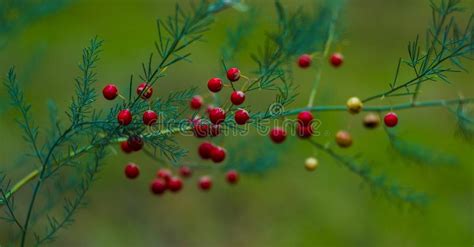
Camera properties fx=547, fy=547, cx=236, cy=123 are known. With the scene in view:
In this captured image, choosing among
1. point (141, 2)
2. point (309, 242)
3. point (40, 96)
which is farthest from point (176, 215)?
point (141, 2)

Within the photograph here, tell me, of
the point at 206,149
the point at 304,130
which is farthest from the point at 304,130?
the point at 206,149

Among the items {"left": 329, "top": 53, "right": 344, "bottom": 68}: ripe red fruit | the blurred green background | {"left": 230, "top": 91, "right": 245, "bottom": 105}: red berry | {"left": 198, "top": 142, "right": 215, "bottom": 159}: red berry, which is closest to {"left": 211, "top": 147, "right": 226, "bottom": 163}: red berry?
{"left": 198, "top": 142, "right": 215, "bottom": 159}: red berry

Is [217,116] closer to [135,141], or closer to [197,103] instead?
[135,141]

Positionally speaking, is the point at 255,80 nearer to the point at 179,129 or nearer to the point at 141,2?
A: the point at 179,129

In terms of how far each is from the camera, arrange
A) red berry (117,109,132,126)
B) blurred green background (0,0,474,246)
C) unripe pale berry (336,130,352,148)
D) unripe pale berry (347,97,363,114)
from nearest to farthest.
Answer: red berry (117,109,132,126) < unripe pale berry (347,97,363,114) < unripe pale berry (336,130,352,148) < blurred green background (0,0,474,246)

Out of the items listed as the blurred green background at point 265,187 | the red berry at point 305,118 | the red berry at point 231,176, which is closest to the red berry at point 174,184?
the red berry at point 231,176

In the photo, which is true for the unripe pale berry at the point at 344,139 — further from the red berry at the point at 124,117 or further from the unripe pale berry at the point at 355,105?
the red berry at the point at 124,117

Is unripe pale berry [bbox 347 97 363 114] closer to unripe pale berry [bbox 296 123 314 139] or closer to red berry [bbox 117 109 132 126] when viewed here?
unripe pale berry [bbox 296 123 314 139]

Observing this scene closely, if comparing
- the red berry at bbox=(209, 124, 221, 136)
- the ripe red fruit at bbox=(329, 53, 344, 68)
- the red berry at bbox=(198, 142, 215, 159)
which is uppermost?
the ripe red fruit at bbox=(329, 53, 344, 68)
